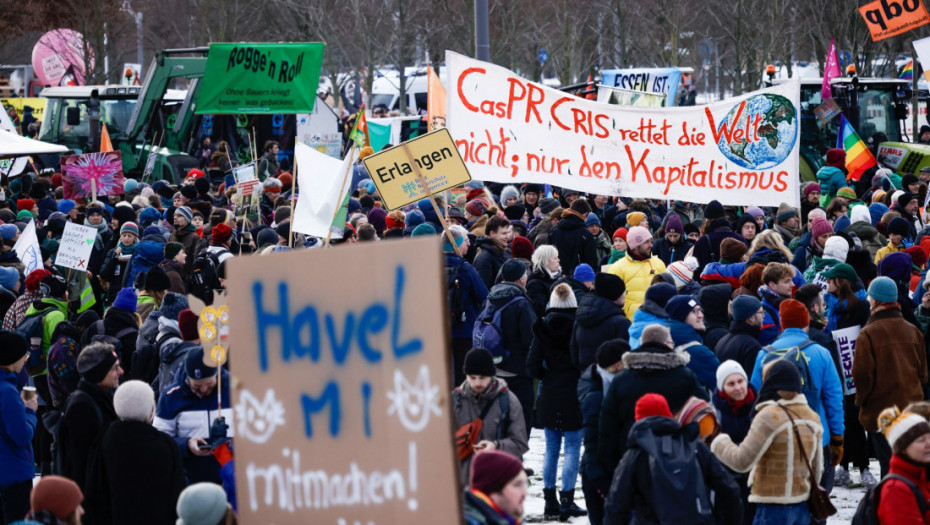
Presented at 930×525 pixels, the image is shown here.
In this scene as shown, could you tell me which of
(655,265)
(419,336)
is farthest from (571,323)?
(419,336)

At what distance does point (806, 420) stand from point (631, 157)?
589 cm

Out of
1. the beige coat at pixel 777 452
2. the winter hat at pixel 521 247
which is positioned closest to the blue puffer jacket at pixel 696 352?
the beige coat at pixel 777 452

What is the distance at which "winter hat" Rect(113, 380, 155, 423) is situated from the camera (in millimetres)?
5668

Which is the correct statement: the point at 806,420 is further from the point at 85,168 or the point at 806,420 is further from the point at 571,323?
the point at 85,168

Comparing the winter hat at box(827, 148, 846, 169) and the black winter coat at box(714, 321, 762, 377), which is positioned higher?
the winter hat at box(827, 148, 846, 169)

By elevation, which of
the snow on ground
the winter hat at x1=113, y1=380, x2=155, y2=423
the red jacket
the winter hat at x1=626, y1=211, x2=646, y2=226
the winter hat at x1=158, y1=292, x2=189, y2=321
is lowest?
the snow on ground

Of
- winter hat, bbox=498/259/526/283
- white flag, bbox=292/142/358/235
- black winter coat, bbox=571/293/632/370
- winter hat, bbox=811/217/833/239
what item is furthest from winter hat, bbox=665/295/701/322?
white flag, bbox=292/142/358/235

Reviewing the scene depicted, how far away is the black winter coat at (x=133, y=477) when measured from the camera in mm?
5664

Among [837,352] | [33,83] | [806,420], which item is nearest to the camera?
[806,420]

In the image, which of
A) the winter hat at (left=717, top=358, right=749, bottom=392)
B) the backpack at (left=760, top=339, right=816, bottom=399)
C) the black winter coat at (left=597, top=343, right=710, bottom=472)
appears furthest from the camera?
the backpack at (left=760, top=339, right=816, bottom=399)

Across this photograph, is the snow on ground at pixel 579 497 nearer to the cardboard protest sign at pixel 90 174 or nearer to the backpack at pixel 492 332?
the backpack at pixel 492 332

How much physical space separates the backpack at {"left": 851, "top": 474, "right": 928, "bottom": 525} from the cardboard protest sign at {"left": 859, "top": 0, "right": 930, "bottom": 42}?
47.4 feet

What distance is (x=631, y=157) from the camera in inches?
460

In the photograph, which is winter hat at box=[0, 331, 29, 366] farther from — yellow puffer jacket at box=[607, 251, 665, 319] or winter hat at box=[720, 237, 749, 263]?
winter hat at box=[720, 237, 749, 263]
